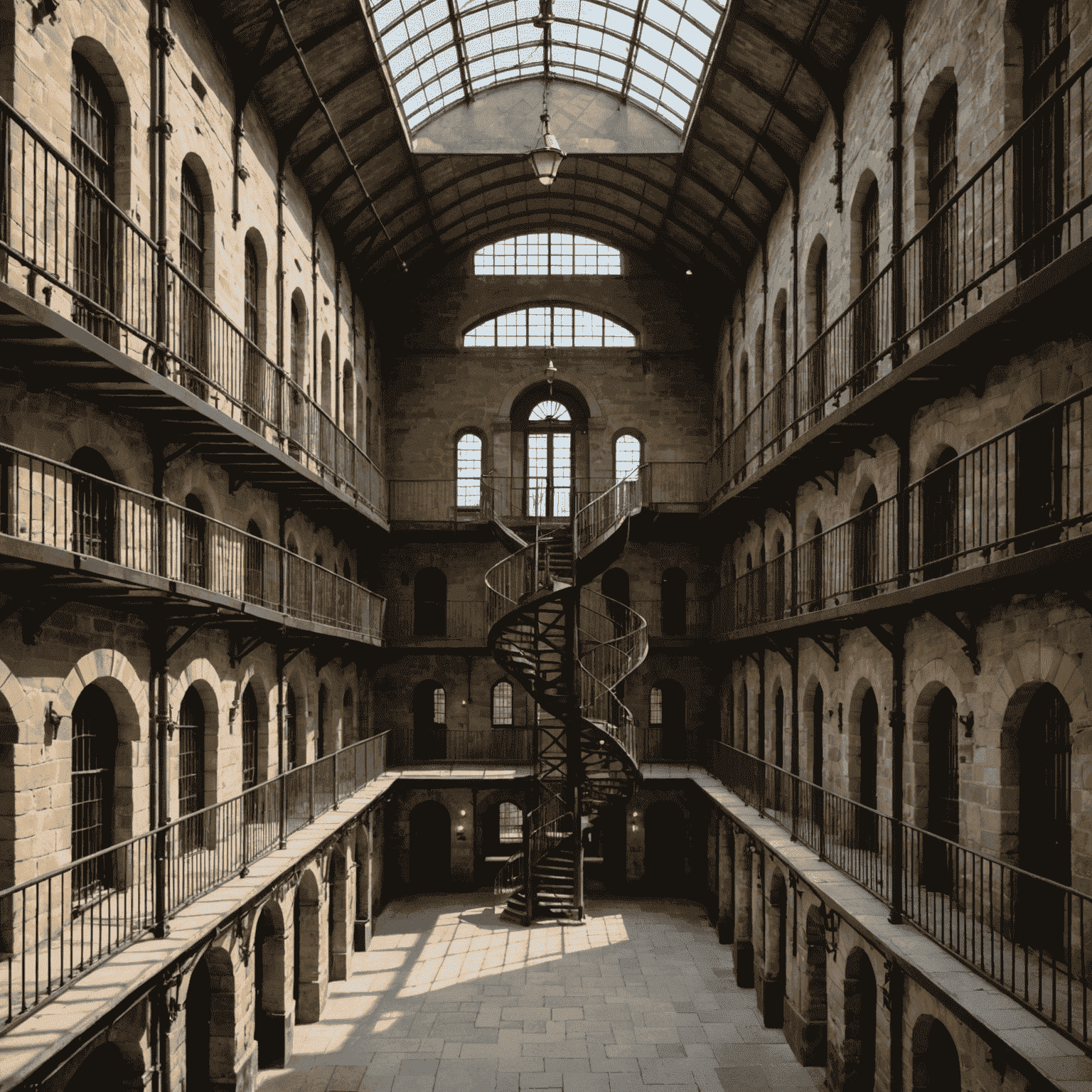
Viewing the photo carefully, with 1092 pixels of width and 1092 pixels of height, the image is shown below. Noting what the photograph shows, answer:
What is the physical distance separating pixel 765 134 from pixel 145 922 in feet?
46.2

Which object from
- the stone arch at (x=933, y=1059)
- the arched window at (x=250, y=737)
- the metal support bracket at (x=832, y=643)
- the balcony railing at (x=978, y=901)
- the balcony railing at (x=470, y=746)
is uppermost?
the metal support bracket at (x=832, y=643)

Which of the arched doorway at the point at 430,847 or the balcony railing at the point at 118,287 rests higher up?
the balcony railing at the point at 118,287

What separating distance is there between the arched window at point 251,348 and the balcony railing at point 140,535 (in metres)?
1.65

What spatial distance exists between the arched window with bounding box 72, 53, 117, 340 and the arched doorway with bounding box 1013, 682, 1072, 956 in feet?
29.0

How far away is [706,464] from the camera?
24.5m

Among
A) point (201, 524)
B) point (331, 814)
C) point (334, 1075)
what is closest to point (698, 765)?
point (331, 814)

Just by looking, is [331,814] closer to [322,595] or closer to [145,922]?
[322,595]

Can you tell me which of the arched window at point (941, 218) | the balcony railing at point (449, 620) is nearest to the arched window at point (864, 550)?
the arched window at point (941, 218)

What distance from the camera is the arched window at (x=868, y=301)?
1266cm

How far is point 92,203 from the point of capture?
33.1 feet

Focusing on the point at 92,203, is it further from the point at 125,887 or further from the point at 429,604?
the point at 429,604

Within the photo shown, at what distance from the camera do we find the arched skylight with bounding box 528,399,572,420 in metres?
25.9

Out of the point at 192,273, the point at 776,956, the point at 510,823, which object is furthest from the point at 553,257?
the point at 776,956

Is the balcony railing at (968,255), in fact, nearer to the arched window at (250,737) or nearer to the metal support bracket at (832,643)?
the metal support bracket at (832,643)
